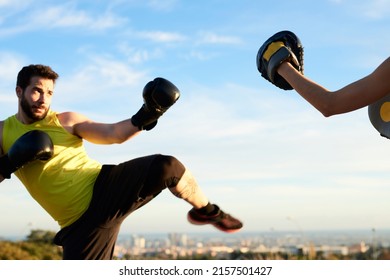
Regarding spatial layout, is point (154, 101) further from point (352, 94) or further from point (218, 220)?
point (352, 94)

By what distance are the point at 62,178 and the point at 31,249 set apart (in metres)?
5.66

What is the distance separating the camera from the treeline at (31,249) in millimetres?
9250

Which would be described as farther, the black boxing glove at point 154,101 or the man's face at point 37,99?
the man's face at point 37,99

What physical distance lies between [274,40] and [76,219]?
2.11 meters

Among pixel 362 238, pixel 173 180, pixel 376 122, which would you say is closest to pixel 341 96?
pixel 376 122

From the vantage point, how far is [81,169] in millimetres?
4691

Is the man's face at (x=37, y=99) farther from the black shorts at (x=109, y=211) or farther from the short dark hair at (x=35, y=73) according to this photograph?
the black shorts at (x=109, y=211)

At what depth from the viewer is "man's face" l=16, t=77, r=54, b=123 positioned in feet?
15.8

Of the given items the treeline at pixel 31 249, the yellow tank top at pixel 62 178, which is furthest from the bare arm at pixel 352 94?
the treeline at pixel 31 249

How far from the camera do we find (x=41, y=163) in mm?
4641

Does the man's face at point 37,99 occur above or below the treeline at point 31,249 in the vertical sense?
below

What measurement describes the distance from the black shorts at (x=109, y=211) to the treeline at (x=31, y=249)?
4.71 metres

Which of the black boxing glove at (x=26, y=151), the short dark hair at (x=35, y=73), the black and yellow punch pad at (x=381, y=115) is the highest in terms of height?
the short dark hair at (x=35, y=73)

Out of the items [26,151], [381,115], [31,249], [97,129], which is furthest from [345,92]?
[31,249]
